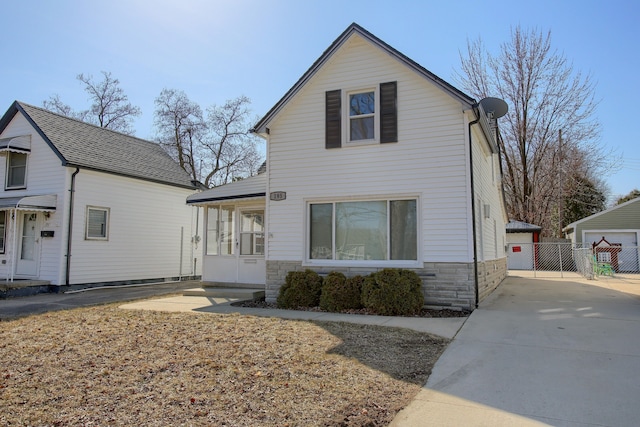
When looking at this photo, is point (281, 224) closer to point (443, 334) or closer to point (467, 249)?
point (467, 249)

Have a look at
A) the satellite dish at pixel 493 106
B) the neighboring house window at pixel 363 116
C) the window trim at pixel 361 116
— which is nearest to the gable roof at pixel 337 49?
the neighboring house window at pixel 363 116

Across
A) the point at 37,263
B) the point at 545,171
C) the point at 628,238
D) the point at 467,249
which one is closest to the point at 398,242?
the point at 467,249

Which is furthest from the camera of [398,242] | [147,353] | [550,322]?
[398,242]

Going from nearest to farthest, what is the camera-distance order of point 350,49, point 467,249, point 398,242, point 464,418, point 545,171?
point 464,418 < point 467,249 < point 398,242 < point 350,49 < point 545,171

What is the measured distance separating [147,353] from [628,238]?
25.3 metres

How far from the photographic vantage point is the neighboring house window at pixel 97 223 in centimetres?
1368

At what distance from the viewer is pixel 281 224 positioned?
402 inches

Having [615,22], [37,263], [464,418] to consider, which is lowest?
[464,418]

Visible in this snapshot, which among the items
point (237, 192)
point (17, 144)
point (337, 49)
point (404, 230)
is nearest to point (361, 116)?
point (337, 49)

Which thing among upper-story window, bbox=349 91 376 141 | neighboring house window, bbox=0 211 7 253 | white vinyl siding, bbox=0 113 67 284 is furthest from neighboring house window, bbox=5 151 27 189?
upper-story window, bbox=349 91 376 141

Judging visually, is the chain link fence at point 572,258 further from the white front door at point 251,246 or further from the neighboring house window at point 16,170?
the neighboring house window at point 16,170

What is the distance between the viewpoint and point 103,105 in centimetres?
3106

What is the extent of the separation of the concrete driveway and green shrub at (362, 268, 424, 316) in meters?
1.13

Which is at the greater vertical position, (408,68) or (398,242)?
(408,68)
